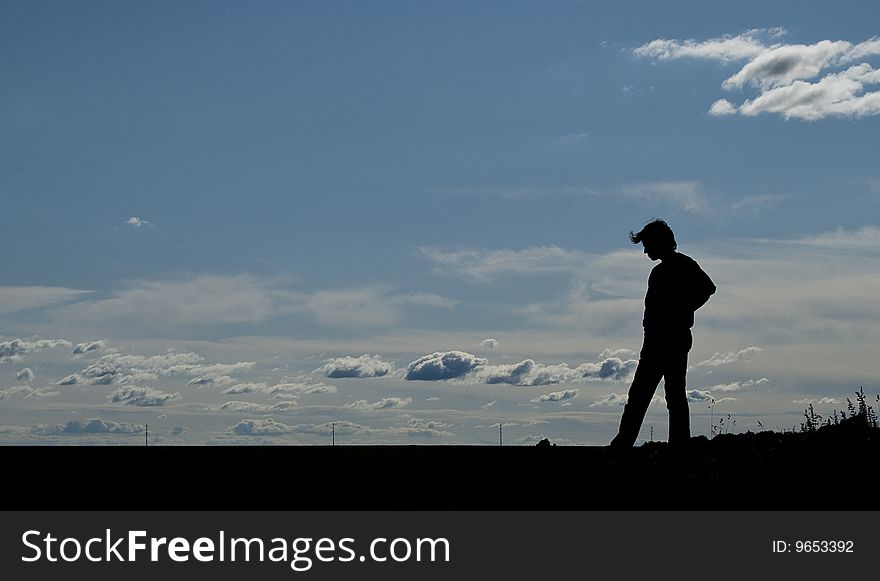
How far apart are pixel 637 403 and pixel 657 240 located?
7.59ft

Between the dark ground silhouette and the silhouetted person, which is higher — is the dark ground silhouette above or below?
below

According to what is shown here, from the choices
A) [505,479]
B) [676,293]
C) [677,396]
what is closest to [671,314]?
[676,293]

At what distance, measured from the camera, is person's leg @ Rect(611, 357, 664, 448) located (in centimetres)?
1614

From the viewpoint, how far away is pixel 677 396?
15.9m

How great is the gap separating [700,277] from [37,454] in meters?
11.2

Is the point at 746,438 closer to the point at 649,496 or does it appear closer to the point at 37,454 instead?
the point at 649,496

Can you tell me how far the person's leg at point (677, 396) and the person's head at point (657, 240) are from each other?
55.1 inches

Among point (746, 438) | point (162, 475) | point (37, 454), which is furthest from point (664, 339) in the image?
point (37, 454)

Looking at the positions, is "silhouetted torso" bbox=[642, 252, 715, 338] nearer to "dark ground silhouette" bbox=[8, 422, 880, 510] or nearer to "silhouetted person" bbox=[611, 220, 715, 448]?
"silhouetted person" bbox=[611, 220, 715, 448]

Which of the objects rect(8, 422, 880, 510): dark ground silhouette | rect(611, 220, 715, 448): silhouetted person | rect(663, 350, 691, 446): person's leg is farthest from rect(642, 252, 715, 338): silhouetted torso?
rect(8, 422, 880, 510): dark ground silhouette

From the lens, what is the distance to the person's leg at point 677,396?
15.8 metres

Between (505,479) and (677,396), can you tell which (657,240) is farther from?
(505,479)

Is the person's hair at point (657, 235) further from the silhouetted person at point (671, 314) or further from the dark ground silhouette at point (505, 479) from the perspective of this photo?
the dark ground silhouette at point (505, 479)

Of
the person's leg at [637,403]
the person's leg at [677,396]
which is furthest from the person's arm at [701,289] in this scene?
the person's leg at [637,403]
